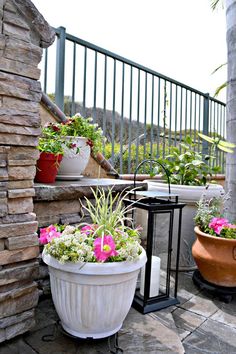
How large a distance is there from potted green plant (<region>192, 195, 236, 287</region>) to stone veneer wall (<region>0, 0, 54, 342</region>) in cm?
117

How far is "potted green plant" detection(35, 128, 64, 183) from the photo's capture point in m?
1.66

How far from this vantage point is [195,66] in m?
5.09

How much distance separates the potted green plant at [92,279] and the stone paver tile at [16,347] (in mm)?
174

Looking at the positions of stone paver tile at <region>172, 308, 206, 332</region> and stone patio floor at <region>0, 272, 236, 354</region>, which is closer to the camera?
stone patio floor at <region>0, 272, 236, 354</region>

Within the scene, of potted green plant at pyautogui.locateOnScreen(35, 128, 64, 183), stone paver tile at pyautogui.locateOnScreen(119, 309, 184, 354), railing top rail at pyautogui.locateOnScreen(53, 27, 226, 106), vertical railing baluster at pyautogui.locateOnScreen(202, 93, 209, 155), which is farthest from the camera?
vertical railing baluster at pyautogui.locateOnScreen(202, 93, 209, 155)

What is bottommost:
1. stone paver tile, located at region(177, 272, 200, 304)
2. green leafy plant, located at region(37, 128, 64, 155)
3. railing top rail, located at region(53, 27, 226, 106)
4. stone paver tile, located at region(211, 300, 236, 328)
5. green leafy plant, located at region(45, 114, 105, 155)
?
stone paver tile, located at region(211, 300, 236, 328)

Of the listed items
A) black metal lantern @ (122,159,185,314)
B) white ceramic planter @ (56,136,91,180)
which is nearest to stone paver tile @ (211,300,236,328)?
black metal lantern @ (122,159,185,314)

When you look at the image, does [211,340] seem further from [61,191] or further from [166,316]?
[61,191]

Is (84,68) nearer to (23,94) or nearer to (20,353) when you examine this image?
(23,94)

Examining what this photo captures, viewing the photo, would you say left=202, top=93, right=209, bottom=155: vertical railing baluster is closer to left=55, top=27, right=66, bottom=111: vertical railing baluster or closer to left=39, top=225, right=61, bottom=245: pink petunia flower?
left=55, top=27, right=66, bottom=111: vertical railing baluster

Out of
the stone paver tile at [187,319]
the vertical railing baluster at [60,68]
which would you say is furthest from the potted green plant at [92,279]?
the vertical railing baluster at [60,68]

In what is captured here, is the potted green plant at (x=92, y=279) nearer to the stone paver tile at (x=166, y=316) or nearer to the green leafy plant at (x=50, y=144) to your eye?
the stone paver tile at (x=166, y=316)

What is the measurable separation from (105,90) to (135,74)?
1.48 feet

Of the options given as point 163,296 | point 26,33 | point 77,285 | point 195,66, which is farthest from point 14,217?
point 195,66
